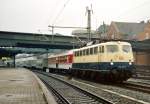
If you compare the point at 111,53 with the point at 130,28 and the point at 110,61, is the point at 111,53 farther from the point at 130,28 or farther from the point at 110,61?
the point at 130,28

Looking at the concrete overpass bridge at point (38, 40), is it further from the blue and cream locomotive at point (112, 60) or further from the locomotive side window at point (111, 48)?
the locomotive side window at point (111, 48)

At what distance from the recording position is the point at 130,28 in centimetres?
11244

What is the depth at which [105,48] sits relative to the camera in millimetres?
27391

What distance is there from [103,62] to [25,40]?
5457 cm

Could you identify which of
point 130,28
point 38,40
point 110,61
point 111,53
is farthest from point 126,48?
point 130,28

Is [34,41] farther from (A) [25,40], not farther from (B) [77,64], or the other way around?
(B) [77,64]

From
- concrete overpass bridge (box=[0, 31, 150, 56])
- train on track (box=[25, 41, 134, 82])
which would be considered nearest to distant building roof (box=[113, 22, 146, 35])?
concrete overpass bridge (box=[0, 31, 150, 56])

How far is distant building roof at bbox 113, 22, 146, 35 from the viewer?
366 ft

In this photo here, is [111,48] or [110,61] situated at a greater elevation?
[111,48]

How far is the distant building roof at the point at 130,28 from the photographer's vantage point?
11162 centimetres

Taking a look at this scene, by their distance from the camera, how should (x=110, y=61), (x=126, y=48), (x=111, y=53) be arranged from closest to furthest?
(x=110, y=61) → (x=111, y=53) → (x=126, y=48)

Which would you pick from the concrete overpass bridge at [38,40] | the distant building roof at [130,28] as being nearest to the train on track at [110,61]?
the concrete overpass bridge at [38,40]

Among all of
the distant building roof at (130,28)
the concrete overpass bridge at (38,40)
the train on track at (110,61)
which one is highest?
the distant building roof at (130,28)

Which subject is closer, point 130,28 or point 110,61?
point 110,61
